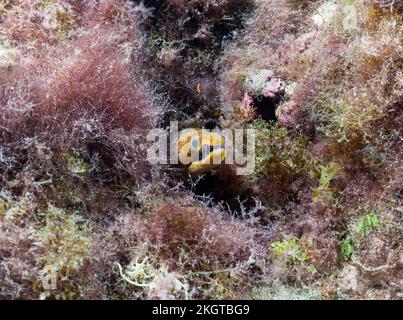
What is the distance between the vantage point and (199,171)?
3967 millimetres

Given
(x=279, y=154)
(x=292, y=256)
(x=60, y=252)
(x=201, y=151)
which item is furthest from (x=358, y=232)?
(x=60, y=252)

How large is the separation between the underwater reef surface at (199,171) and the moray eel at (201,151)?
5 cm

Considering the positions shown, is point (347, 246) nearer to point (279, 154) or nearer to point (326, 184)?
point (326, 184)

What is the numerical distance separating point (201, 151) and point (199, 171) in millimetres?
218

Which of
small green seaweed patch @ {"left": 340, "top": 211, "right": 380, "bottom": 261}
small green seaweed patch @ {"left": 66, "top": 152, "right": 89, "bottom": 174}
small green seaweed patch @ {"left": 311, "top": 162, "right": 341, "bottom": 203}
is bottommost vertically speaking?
small green seaweed patch @ {"left": 340, "top": 211, "right": 380, "bottom": 261}

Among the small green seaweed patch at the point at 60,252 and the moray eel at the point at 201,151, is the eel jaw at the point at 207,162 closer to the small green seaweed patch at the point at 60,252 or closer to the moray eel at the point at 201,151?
the moray eel at the point at 201,151

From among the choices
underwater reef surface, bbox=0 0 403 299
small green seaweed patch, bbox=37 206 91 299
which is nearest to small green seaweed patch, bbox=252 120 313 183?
underwater reef surface, bbox=0 0 403 299

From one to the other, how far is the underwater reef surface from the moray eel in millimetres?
50

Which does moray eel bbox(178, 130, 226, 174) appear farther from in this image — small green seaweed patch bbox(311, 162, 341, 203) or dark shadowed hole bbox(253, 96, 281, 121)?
small green seaweed patch bbox(311, 162, 341, 203)

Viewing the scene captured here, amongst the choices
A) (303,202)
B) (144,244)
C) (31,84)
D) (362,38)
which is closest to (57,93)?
(31,84)

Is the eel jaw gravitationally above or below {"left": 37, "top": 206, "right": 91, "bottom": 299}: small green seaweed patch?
above

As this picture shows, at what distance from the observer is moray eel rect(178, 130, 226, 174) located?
3.91 metres

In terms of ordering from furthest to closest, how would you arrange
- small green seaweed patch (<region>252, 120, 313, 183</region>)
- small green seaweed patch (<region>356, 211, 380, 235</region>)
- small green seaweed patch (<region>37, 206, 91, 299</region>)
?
small green seaweed patch (<region>252, 120, 313, 183</region>), small green seaweed patch (<region>356, 211, 380, 235</region>), small green seaweed patch (<region>37, 206, 91, 299</region>)
